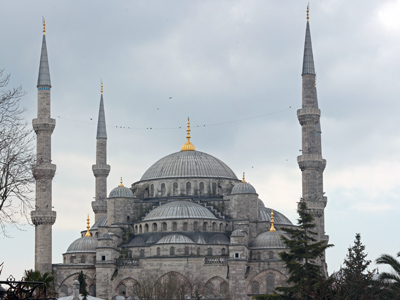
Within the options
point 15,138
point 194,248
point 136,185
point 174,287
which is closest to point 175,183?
point 136,185

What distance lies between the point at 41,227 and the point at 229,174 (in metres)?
18.5

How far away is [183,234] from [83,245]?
320 inches

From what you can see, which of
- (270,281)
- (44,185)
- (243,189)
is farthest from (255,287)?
(44,185)

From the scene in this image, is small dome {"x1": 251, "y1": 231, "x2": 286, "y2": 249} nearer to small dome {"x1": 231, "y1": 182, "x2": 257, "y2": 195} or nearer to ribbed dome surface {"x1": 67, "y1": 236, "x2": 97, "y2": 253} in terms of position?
small dome {"x1": 231, "y1": 182, "x2": 257, "y2": 195}

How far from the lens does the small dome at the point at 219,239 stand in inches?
2530

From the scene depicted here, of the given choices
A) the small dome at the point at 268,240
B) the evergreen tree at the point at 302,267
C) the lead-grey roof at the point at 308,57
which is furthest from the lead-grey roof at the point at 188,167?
the evergreen tree at the point at 302,267

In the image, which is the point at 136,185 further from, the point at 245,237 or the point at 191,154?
the point at 245,237

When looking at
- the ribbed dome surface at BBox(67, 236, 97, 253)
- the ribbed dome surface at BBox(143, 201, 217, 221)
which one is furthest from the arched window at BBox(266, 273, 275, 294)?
the ribbed dome surface at BBox(67, 236, 97, 253)

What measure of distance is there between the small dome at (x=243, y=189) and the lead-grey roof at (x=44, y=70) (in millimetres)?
15911

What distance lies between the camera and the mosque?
6156cm

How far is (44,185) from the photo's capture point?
62.4 metres

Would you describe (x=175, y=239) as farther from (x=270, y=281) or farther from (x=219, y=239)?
(x=270, y=281)

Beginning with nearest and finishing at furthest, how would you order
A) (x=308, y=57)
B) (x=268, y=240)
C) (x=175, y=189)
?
(x=268, y=240)
(x=308, y=57)
(x=175, y=189)

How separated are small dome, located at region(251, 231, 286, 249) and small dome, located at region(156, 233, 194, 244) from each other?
16.0 feet
